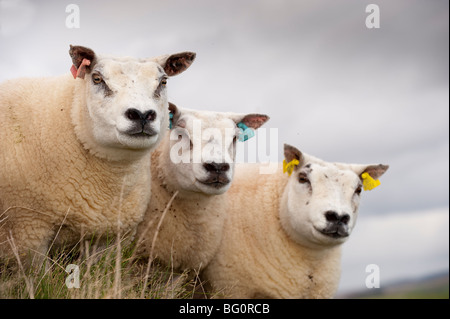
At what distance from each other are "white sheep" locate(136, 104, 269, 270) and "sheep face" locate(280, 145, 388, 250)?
3.32ft

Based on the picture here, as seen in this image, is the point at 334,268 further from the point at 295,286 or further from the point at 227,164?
the point at 227,164

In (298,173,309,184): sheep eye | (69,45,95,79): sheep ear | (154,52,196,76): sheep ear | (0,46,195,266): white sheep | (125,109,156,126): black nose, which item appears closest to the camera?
(125,109,156,126): black nose

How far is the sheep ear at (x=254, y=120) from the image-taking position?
755 centimetres

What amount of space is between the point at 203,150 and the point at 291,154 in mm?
1673

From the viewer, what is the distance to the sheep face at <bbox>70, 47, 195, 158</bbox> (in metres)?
5.48

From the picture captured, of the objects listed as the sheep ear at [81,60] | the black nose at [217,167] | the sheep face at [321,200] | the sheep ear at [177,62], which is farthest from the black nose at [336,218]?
the sheep ear at [81,60]

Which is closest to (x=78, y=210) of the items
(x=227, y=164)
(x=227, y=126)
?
(x=227, y=164)

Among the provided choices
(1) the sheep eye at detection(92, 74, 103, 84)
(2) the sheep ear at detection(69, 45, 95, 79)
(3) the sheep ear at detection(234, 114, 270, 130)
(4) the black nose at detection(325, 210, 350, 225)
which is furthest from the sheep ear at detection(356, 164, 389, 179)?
(2) the sheep ear at detection(69, 45, 95, 79)

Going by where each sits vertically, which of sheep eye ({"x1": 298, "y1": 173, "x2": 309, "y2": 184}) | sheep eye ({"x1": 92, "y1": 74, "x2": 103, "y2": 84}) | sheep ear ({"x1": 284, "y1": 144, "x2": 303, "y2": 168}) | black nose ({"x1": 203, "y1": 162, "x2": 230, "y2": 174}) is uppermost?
sheep eye ({"x1": 92, "y1": 74, "x2": 103, "y2": 84})

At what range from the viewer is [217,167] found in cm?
621

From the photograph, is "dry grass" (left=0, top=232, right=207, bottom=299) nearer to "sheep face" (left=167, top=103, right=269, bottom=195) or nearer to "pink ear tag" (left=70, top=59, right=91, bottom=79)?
"sheep face" (left=167, top=103, right=269, bottom=195)

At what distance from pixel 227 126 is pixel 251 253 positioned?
1889mm
